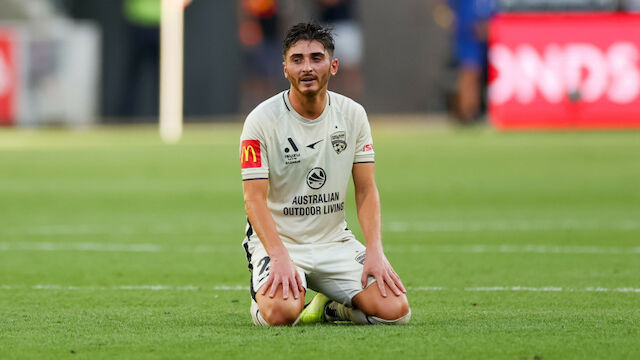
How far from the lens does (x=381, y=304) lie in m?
6.23

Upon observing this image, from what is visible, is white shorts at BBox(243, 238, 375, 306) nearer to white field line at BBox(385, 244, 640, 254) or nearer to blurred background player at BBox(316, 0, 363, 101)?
white field line at BBox(385, 244, 640, 254)

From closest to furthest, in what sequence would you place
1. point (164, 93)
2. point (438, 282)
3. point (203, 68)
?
point (438, 282)
point (164, 93)
point (203, 68)

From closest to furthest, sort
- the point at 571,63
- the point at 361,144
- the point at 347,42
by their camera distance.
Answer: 1. the point at 361,144
2. the point at 571,63
3. the point at 347,42

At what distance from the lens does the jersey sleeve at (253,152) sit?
6.31 metres

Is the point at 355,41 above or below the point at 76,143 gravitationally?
above

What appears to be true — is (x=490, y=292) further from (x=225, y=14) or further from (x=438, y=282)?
(x=225, y=14)

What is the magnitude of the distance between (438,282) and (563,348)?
9.38ft

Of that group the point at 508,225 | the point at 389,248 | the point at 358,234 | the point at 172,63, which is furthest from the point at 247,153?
the point at 172,63

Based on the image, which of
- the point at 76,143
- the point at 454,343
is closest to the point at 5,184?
the point at 76,143

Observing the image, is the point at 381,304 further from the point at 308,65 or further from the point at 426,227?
the point at 426,227

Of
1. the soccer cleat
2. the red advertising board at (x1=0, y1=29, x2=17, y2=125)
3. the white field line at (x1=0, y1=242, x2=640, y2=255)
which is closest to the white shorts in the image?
the soccer cleat

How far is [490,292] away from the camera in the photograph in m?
7.73

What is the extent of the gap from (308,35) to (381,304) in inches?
56.1

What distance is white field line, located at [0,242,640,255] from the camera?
10.1 metres
